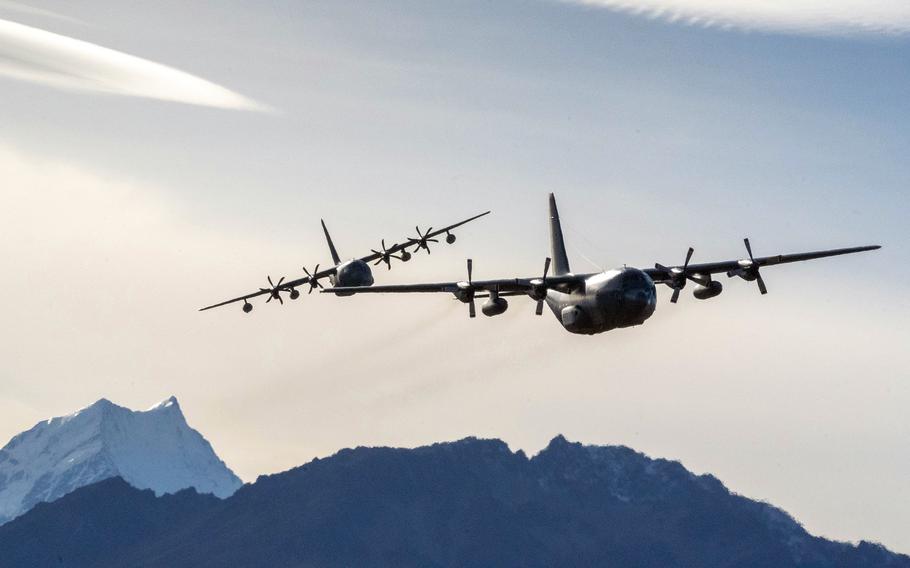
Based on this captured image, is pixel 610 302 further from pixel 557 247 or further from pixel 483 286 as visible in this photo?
pixel 557 247

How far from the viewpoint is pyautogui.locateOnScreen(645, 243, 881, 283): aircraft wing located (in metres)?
107

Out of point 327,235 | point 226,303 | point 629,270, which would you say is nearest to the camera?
point 629,270

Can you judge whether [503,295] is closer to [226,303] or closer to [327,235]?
[226,303]

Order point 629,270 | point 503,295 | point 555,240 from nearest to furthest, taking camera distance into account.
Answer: point 629,270
point 503,295
point 555,240

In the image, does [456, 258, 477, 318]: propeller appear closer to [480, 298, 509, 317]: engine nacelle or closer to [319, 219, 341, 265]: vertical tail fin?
[480, 298, 509, 317]: engine nacelle

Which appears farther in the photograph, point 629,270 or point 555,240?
point 555,240

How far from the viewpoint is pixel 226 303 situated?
161 meters

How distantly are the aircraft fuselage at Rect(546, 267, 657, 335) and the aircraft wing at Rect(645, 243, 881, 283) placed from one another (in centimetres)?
805

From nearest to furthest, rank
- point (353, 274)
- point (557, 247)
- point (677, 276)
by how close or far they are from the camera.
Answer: point (677, 276) → point (557, 247) → point (353, 274)

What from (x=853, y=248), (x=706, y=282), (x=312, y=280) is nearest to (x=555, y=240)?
(x=706, y=282)

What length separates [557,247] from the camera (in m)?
127

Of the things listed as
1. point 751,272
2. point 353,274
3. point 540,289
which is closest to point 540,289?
point 540,289

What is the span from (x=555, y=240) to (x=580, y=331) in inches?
1104

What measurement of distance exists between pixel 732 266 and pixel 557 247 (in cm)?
2369
